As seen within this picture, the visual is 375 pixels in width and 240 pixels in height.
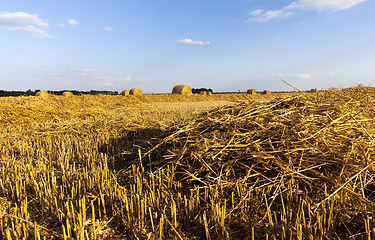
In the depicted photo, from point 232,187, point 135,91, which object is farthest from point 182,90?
point 232,187

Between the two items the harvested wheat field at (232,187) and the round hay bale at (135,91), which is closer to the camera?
the harvested wheat field at (232,187)

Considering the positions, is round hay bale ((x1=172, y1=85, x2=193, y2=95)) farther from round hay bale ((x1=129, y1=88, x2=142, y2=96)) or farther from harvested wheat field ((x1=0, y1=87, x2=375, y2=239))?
harvested wheat field ((x1=0, y1=87, x2=375, y2=239))

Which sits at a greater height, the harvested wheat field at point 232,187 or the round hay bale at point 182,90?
the round hay bale at point 182,90

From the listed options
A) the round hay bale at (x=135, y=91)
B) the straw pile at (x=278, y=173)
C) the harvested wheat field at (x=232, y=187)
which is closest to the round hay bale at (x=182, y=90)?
the round hay bale at (x=135, y=91)

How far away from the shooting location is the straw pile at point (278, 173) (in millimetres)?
1501

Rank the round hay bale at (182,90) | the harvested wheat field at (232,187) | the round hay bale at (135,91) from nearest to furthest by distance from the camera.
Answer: the harvested wheat field at (232,187), the round hay bale at (182,90), the round hay bale at (135,91)

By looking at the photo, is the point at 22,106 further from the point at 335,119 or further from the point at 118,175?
the point at 335,119

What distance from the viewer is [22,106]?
621cm

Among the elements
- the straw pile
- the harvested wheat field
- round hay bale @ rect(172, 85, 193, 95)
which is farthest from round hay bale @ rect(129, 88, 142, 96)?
the straw pile

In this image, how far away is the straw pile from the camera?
1.50m

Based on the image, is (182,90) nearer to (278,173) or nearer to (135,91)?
(135,91)

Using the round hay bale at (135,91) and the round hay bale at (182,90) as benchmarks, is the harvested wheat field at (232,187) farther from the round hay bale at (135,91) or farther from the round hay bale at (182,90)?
the round hay bale at (135,91)

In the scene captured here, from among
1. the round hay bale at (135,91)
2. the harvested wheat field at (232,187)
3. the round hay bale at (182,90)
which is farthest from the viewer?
the round hay bale at (135,91)

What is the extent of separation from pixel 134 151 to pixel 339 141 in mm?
2481
